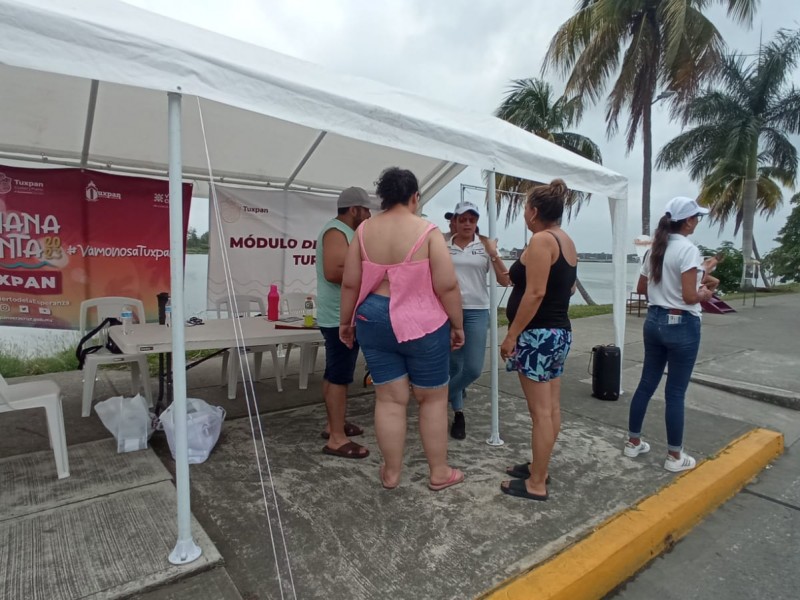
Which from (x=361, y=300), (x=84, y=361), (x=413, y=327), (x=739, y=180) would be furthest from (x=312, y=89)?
(x=739, y=180)

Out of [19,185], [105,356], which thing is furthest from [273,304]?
[19,185]

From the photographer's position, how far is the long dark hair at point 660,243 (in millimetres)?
3021

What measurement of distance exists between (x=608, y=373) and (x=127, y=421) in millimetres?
4052

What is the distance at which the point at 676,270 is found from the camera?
2953 millimetres

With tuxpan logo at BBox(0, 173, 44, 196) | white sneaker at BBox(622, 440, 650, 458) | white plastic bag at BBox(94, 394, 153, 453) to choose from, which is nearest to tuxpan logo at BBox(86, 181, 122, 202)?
tuxpan logo at BBox(0, 173, 44, 196)

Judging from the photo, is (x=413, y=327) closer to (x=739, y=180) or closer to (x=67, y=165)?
(x=67, y=165)

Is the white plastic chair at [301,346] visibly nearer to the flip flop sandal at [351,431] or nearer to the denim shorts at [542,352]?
the flip flop sandal at [351,431]

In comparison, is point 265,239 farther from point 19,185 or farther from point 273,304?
point 19,185

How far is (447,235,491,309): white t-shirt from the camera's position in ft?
11.3

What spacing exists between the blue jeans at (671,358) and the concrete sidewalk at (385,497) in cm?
38

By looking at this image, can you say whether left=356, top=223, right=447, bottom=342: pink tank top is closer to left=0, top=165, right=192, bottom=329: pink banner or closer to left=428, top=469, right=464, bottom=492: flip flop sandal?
left=428, top=469, right=464, bottom=492: flip flop sandal

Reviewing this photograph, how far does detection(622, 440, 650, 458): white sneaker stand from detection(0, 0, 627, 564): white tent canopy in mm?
1390

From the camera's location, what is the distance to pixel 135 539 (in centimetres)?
226

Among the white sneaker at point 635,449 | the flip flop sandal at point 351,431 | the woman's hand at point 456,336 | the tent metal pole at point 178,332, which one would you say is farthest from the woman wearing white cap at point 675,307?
the tent metal pole at point 178,332
